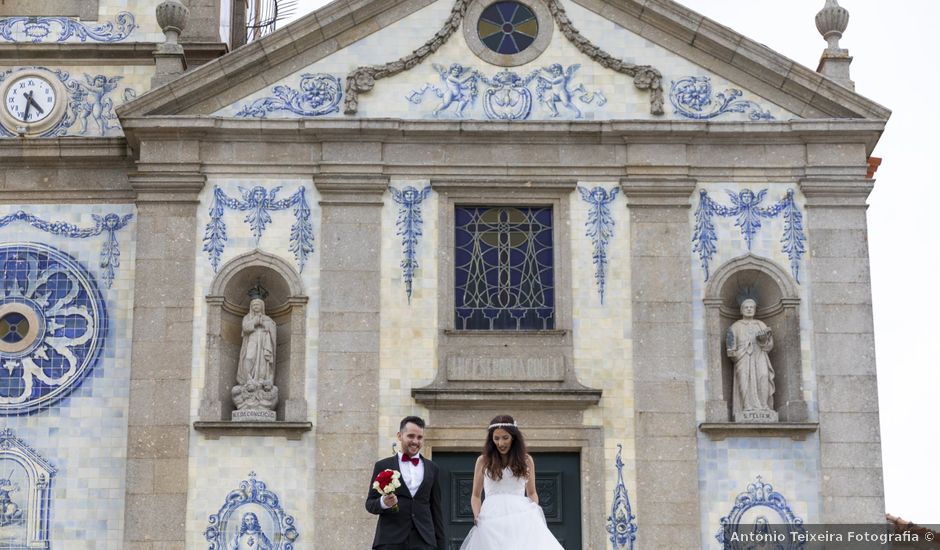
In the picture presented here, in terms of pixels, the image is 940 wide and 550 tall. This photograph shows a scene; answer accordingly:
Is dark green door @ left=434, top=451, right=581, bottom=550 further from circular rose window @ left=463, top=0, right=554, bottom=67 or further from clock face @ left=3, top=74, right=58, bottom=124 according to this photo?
clock face @ left=3, top=74, right=58, bottom=124

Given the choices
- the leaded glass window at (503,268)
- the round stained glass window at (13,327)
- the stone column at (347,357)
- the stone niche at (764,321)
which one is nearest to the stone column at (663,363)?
the stone niche at (764,321)

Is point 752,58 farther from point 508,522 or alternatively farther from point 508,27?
point 508,522

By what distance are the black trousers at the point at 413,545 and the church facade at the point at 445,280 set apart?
20.3 ft

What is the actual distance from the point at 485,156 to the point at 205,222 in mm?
3302

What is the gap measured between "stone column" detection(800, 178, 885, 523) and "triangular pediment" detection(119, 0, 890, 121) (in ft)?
3.72

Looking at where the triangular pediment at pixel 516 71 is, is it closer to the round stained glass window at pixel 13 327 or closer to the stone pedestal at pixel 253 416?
the round stained glass window at pixel 13 327

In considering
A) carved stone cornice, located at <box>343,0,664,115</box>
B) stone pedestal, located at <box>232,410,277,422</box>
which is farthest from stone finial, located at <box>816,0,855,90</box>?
stone pedestal, located at <box>232,410,277,422</box>

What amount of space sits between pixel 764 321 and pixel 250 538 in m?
6.34

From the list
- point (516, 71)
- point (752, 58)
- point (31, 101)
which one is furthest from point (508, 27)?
point (31, 101)

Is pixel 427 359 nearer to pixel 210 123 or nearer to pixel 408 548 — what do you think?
pixel 210 123

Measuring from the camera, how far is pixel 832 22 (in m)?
21.4

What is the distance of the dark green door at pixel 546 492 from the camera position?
20.0 m

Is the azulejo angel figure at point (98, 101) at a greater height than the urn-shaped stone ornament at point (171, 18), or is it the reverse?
the urn-shaped stone ornament at point (171, 18)

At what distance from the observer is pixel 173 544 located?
64.3ft
